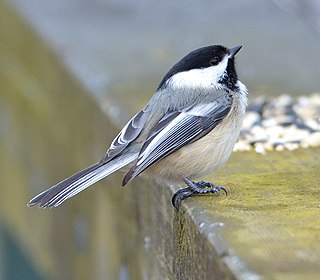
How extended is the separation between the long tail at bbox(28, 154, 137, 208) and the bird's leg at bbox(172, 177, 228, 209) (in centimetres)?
22

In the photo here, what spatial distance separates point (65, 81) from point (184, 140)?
4.72 ft

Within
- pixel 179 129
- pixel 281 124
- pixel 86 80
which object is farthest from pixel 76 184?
pixel 86 80

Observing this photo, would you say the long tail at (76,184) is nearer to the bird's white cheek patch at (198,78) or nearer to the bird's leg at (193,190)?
the bird's leg at (193,190)

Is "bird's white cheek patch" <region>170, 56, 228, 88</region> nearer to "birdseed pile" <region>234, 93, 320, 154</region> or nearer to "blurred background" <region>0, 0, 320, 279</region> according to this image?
"birdseed pile" <region>234, 93, 320, 154</region>

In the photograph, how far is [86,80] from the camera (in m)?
4.01

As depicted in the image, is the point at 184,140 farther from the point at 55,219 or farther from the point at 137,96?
the point at 55,219

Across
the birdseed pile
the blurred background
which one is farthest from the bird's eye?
the blurred background

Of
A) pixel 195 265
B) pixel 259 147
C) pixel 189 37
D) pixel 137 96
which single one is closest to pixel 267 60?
pixel 189 37

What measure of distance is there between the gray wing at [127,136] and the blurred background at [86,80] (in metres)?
0.40

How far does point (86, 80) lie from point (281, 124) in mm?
921

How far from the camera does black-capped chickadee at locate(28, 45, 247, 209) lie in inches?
109

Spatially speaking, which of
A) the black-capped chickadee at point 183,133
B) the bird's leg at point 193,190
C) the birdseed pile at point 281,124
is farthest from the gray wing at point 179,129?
the birdseed pile at point 281,124

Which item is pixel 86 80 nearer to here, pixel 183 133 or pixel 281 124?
pixel 281 124

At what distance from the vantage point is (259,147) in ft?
11.0
